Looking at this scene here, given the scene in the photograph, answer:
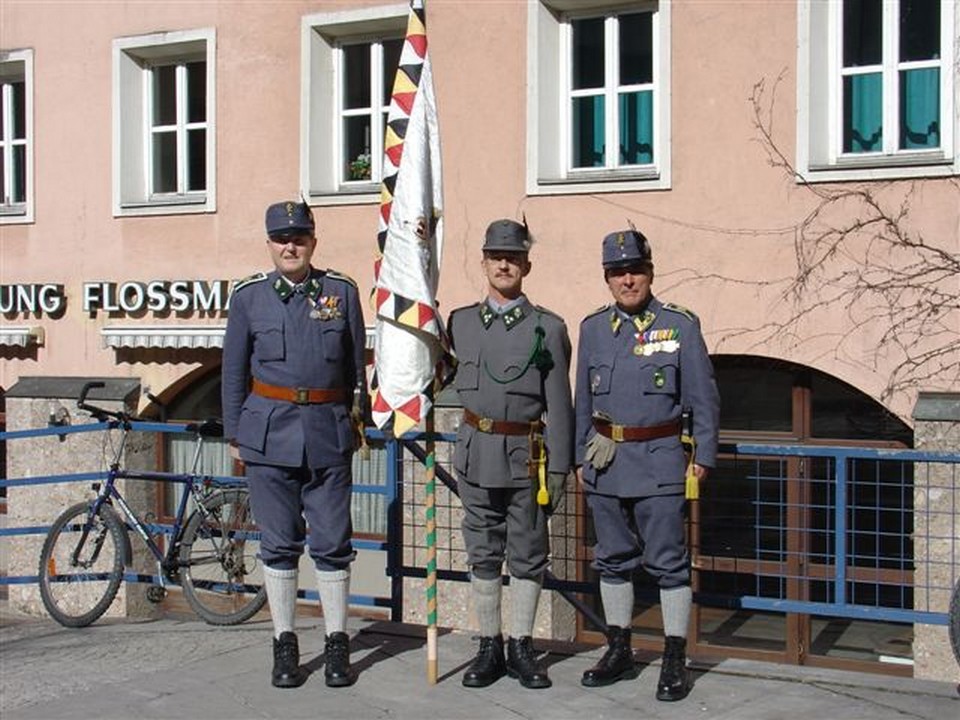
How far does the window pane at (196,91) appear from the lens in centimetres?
1389

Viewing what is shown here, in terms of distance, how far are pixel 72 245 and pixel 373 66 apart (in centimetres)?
349

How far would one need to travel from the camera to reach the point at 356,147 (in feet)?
42.9

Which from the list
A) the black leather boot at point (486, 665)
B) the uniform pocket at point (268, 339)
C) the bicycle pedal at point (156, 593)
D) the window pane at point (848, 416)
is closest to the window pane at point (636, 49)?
the window pane at point (848, 416)

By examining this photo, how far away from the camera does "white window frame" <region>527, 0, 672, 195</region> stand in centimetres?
1154

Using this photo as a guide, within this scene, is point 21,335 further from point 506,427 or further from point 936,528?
point 506,427

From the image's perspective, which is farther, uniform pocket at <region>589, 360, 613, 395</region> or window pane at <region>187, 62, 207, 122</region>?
window pane at <region>187, 62, 207, 122</region>

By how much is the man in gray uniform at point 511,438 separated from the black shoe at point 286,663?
2.58 feet

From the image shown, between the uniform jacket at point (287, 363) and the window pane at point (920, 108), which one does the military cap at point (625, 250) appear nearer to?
the uniform jacket at point (287, 363)

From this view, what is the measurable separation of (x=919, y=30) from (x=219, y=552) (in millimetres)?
6150

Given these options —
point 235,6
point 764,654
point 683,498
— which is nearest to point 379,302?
point 683,498

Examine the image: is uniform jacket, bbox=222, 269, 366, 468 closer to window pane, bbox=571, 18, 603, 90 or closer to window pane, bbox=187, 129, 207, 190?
window pane, bbox=571, 18, 603, 90

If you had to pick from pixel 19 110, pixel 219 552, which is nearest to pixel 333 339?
pixel 219 552

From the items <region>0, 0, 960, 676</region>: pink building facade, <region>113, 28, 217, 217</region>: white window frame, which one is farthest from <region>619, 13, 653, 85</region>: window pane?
<region>113, 28, 217, 217</region>: white window frame

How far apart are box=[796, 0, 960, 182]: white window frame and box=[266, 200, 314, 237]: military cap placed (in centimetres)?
531
